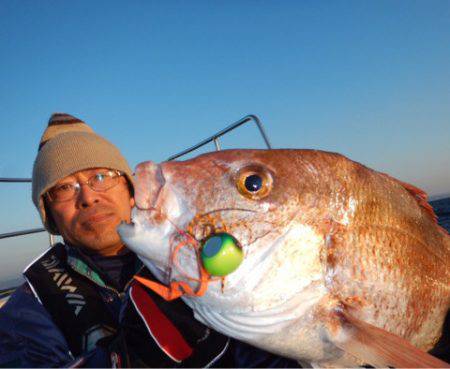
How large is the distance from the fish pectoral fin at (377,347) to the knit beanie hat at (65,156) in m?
2.48

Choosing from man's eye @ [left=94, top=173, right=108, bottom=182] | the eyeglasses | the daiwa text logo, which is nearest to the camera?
the daiwa text logo

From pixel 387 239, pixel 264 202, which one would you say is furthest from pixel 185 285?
pixel 387 239

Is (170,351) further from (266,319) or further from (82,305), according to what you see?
(82,305)

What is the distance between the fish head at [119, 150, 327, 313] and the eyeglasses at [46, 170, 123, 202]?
1737 mm

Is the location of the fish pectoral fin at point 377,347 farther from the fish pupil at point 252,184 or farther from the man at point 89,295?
the fish pupil at point 252,184

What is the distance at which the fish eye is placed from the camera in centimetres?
151

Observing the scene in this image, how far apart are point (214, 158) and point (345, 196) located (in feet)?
2.16

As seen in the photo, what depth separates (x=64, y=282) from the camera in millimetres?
2539

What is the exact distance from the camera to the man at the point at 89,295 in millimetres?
1584

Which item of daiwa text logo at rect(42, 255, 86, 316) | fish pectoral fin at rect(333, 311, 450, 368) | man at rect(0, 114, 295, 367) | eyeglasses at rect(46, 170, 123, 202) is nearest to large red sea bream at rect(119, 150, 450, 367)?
fish pectoral fin at rect(333, 311, 450, 368)

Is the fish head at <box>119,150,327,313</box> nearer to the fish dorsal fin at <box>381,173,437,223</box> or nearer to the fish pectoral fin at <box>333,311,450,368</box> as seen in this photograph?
the fish pectoral fin at <box>333,311,450,368</box>

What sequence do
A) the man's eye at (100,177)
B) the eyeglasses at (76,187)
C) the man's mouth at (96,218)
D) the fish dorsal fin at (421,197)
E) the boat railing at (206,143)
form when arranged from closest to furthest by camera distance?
the fish dorsal fin at (421,197) < the man's mouth at (96,218) < the eyeglasses at (76,187) < the man's eye at (100,177) < the boat railing at (206,143)

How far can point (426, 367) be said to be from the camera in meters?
1.23

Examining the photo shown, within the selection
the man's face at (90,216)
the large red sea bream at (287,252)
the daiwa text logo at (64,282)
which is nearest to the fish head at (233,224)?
the large red sea bream at (287,252)
